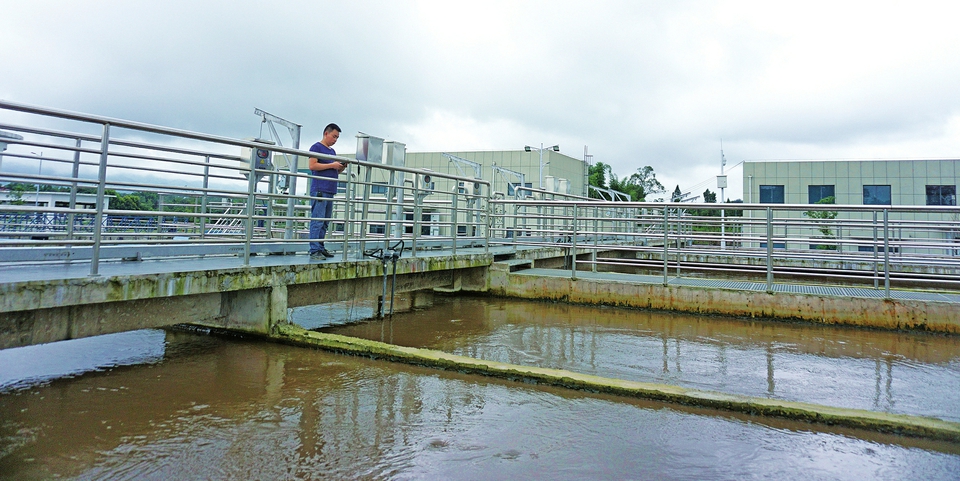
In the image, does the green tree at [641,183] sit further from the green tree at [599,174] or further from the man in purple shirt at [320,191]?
the man in purple shirt at [320,191]

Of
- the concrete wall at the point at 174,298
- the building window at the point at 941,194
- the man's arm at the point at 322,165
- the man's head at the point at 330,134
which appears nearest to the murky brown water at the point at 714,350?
the concrete wall at the point at 174,298

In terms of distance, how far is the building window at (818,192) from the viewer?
3047 centimetres

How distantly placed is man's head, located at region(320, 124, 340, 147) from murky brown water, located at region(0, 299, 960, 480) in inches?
128

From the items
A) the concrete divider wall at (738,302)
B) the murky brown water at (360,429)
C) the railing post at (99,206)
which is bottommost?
the murky brown water at (360,429)

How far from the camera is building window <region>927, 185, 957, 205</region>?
28.7 metres

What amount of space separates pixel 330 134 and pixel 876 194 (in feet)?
109

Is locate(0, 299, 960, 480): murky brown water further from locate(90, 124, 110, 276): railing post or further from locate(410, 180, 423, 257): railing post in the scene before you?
locate(410, 180, 423, 257): railing post

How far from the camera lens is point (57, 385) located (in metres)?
3.79

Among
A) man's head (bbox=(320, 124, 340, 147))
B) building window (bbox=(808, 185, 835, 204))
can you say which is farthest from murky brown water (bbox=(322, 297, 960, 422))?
building window (bbox=(808, 185, 835, 204))

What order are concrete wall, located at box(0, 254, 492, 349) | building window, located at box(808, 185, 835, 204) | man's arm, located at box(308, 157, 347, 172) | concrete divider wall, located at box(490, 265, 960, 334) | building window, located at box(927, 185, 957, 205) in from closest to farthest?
concrete wall, located at box(0, 254, 492, 349) < man's arm, located at box(308, 157, 347, 172) < concrete divider wall, located at box(490, 265, 960, 334) < building window, located at box(927, 185, 957, 205) < building window, located at box(808, 185, 835, 204)

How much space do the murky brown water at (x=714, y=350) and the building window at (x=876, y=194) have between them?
2865cm

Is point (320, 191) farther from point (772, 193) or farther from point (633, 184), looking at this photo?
point (633, 184)

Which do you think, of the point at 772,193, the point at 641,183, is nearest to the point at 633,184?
the point at 641,183

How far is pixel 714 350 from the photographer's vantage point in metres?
5.34
